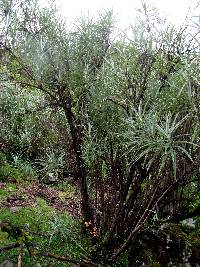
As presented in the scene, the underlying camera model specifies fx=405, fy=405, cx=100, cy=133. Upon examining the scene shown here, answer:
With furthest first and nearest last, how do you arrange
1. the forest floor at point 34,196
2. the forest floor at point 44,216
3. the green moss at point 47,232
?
the forest floor at point 34,196
the forest floor at point 44,216
the green moss at point 47,232

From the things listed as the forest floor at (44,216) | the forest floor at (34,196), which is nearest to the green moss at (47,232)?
the forest floor at (44,216)

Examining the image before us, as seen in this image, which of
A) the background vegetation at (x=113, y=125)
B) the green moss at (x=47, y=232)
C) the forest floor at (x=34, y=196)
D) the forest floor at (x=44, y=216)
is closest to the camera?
the background vegetation at (x=113, y=125)

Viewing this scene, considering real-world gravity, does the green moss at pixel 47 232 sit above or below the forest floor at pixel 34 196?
below

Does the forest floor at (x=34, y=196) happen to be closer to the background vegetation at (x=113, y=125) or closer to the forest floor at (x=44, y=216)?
the forest floor at (x=44, y=216)

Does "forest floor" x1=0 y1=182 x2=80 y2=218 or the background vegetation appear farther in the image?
"forest floor" x1=0 y1=182 x2=80 y2=218

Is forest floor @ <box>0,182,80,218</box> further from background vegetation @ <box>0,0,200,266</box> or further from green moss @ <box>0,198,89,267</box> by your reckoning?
background vegetation @ <box>0,0,200,266</box>

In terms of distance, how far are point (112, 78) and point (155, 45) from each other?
850 millimetres

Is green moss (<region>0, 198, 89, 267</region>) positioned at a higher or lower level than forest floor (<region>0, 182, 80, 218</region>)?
lower

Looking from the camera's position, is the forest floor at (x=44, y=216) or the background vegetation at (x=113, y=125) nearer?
the background vegetation at (x=113, y=125)

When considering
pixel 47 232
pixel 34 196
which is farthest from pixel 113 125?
pixel 34 196

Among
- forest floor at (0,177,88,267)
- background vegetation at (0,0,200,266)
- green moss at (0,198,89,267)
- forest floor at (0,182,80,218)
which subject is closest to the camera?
background vegetation at (0,0,200,266)

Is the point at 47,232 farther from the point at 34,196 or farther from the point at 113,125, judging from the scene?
the point at 34,196

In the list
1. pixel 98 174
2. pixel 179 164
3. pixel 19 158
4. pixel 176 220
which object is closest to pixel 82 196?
pixel 98 174

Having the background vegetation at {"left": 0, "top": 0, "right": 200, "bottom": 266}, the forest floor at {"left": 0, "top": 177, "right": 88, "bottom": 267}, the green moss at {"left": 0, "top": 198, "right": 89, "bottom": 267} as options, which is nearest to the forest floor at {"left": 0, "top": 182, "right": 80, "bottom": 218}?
the forest floor at {"left": 0, "top": 177, "right": 88, "bottom": 267}
